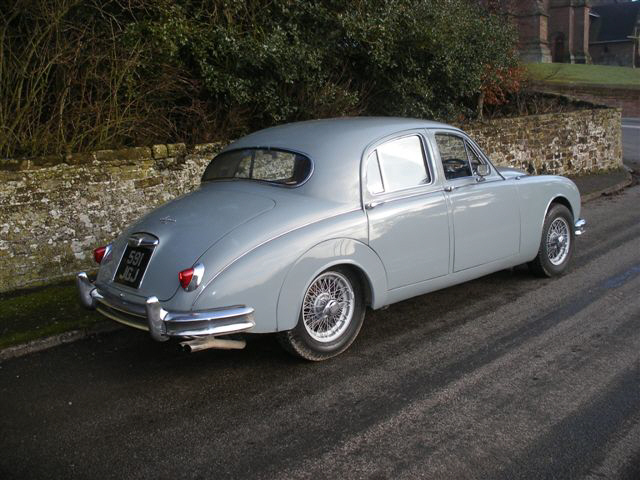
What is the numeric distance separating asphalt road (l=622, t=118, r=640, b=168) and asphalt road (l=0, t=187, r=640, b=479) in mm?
14204

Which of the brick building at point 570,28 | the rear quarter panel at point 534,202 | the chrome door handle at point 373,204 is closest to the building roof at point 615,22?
the brick building at point 570,28

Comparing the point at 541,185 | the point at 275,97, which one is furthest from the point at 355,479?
the point at 275,97

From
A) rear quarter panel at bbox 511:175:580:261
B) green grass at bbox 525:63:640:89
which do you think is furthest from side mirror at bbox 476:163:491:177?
green grass at bbox 525:63:640:89

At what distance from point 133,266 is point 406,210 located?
2166mm

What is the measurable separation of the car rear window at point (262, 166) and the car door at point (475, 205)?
1.36 meters

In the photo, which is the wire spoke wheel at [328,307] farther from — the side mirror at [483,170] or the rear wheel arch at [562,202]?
the rear wheel arch at [562,202]

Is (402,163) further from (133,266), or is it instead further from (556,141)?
(556,141)

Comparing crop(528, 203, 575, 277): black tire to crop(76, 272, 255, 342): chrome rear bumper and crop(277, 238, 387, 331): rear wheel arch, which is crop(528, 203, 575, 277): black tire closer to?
crop(277, 238, 387, 331): rear wheel arch

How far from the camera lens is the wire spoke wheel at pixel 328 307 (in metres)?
4.75

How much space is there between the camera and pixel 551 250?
6945 millimetres

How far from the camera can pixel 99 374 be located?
4.88 metres

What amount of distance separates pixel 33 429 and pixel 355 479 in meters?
2.07

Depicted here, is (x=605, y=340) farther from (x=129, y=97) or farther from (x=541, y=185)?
(x=129, y=97)

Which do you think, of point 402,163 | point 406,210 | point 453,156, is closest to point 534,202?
point 453,156
